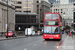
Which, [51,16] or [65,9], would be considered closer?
[51,16]

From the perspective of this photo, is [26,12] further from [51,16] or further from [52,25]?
[52,25]

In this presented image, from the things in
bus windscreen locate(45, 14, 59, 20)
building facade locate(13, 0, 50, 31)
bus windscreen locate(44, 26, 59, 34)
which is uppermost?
building facade locate(13, 0, 50, 31)

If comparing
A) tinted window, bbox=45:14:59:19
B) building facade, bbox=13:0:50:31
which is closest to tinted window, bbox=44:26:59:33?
tinted window, bbox=45:14:59:19

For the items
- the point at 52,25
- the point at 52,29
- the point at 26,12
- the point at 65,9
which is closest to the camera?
the point at 52,25

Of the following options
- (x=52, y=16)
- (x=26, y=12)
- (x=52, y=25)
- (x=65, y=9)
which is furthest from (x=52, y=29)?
(x=65, y=9)

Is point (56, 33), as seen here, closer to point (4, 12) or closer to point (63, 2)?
point (4, 12)

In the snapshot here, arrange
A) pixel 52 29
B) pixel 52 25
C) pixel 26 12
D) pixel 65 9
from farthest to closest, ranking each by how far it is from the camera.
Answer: pixel 65 9
pixel 26 12
pixel 52 29
pixel 52 25

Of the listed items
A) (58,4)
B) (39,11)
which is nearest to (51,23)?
(39,11)

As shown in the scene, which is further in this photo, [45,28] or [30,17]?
[30,17]

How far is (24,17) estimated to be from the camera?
107688 mm

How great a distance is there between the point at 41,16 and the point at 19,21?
22.5 m

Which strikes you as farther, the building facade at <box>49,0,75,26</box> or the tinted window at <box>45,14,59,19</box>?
the building facade at <box>49,0,75,26</box>

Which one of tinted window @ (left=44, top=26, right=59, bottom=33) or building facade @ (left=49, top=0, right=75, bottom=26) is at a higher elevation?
building facade @ (left=49, top=0, right=75, bottom=26)

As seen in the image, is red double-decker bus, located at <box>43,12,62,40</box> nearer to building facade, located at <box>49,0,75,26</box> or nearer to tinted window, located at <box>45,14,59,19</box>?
tinted window, located at <box>45,14,59,19</box>
